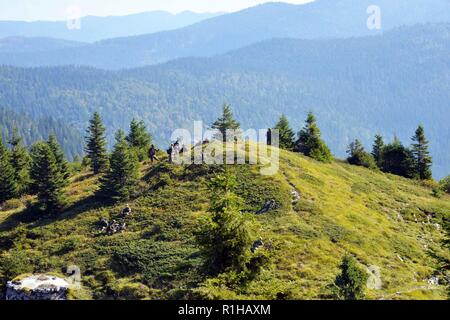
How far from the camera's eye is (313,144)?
91625mm

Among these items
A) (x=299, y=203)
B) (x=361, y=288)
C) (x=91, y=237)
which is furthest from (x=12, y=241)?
(x=361, y=288)

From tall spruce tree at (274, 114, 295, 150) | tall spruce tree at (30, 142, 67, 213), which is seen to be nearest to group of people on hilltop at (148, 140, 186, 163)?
tall spruce tree at (30, 142, 67, 213)

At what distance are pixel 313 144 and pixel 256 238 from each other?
55.4 meters

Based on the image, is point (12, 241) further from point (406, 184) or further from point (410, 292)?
point (406, 184)

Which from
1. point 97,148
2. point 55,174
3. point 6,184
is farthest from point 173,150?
point 6,184

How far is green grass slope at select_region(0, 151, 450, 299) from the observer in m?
43.7

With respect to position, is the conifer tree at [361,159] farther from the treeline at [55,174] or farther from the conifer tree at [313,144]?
the treeline at [55,174]

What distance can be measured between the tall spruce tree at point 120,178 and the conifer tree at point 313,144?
113 feet

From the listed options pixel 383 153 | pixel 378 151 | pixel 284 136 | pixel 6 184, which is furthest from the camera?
pixel 378 151

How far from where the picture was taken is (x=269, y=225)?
5506 cm

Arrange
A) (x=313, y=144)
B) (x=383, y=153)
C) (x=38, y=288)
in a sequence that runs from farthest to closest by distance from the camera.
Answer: (x=383, y=153)
(x=313, y=144)
(x=38, y=288)

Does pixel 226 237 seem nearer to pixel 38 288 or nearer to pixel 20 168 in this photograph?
pixel 38 288

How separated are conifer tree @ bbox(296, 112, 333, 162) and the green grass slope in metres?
10.4
